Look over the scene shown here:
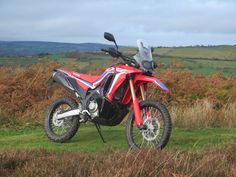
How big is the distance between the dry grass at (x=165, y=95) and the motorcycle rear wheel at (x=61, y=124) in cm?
376

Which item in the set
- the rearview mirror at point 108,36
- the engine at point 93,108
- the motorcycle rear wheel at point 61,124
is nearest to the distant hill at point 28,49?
the motorcycle rear wheel at point 61,124

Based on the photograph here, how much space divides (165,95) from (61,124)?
8096mm

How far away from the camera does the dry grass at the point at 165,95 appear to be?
45.9 feet

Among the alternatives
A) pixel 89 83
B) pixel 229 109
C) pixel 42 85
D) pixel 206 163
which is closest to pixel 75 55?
pixel 42 85

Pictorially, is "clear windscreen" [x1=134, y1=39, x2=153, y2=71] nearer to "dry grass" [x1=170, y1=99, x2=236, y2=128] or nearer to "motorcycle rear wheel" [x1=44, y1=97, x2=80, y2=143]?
"motorcycle rear wheel" [x1=44, y1=97, x2=80, y2=143]

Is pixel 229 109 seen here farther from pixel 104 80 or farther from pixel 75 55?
pixel 75 55

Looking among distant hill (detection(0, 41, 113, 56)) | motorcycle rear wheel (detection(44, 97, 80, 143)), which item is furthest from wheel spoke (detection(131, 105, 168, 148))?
distant hill (detection(0, 41, 113, 56))

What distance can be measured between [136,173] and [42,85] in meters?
12.5

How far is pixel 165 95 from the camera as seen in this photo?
57.6ft

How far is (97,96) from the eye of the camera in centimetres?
929

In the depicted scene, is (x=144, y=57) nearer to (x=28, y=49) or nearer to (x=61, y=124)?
(x=61, y=124)

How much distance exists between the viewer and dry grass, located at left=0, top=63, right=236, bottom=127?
1398 centimetres

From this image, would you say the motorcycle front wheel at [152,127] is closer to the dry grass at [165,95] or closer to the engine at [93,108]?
the engine at [93,108]

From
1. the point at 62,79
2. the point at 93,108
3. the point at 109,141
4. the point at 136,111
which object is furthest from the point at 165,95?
the point at 136,111
